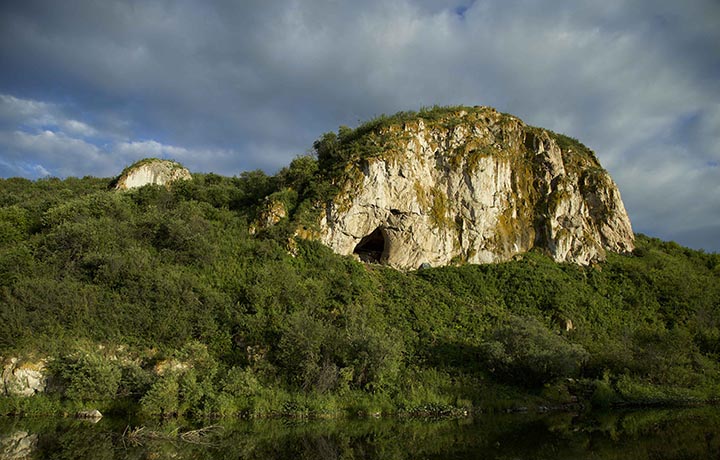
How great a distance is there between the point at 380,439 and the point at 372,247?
2852cm

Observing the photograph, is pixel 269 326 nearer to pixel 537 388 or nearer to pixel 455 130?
pixel 537 388

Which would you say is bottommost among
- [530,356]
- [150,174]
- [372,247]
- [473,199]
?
[530,356]

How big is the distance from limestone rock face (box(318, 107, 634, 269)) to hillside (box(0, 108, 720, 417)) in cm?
229

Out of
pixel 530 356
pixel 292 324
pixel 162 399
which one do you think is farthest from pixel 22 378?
pixel 530 356

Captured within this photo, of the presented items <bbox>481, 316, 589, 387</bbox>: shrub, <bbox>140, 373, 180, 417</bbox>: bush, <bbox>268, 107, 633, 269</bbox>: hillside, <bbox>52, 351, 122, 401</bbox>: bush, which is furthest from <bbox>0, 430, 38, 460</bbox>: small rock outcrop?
<bbox>268, 107, 633, 269</bbox>: hillside

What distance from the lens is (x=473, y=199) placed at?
45.1 meters

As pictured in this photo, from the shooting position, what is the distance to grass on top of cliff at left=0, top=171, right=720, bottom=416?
2350 cm

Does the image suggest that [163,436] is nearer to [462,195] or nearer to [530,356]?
[530,356]

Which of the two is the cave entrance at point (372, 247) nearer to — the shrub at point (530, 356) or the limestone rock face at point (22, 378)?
the shrub at point (530, 356)

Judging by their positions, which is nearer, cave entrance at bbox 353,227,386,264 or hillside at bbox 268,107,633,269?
hillside at bbox 268,107,633,269

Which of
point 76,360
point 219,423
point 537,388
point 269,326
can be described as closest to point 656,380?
point 537,388

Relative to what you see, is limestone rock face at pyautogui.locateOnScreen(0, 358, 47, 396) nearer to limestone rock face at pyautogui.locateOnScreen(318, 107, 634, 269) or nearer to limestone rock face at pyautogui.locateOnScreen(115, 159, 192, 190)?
limestone rock face at pyautogui.locateOnScreen(318, 107, 634, 269)

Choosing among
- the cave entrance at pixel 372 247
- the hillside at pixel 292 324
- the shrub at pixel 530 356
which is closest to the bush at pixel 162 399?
the hillside at pixel 292 324

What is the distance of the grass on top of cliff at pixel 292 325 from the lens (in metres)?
23.5
